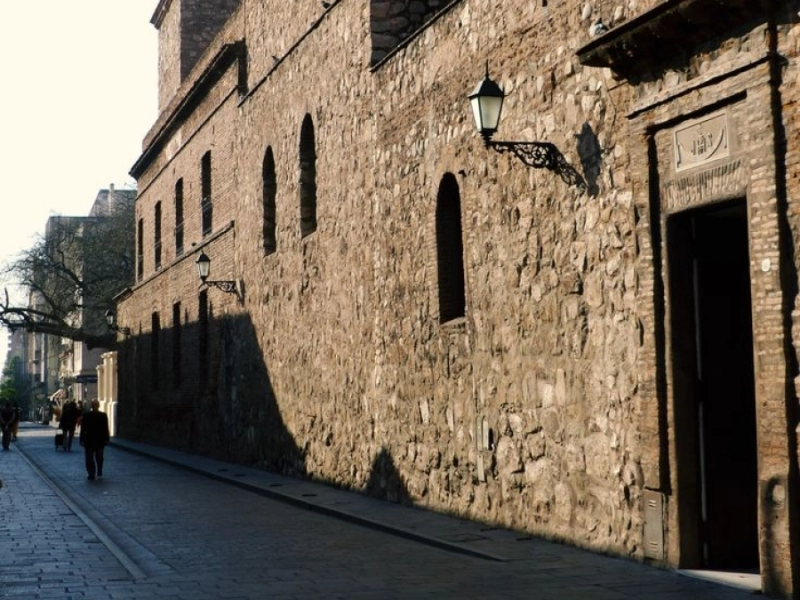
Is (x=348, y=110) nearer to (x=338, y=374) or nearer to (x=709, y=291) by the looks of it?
(x=338, y=374)

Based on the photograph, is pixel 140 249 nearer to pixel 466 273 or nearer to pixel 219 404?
pixel 219 404

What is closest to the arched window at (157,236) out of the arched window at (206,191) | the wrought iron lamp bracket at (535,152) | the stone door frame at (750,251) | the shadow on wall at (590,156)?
the arched window at (206,191)

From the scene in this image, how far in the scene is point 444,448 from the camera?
14.0 meters

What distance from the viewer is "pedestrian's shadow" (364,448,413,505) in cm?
1530

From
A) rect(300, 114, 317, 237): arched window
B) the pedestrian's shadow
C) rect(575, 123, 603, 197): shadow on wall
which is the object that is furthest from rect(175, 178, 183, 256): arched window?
rect(575, 123, 603, 197): shadow on wall

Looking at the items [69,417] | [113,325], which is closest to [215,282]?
[69,417]

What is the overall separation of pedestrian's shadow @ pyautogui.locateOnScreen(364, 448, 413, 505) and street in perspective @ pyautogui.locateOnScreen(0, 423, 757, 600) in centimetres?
16

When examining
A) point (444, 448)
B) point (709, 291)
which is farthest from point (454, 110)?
point (709, 291)

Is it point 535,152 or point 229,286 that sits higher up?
point 229,286

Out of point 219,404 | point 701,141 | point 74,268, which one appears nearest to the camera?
point 701,141

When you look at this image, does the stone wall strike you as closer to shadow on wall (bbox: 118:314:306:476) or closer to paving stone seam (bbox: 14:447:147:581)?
shadow on wall (bbox: 118:314:306:476)

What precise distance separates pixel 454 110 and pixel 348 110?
4176mm

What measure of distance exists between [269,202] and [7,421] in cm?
1893

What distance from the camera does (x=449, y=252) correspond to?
47.1 feet
